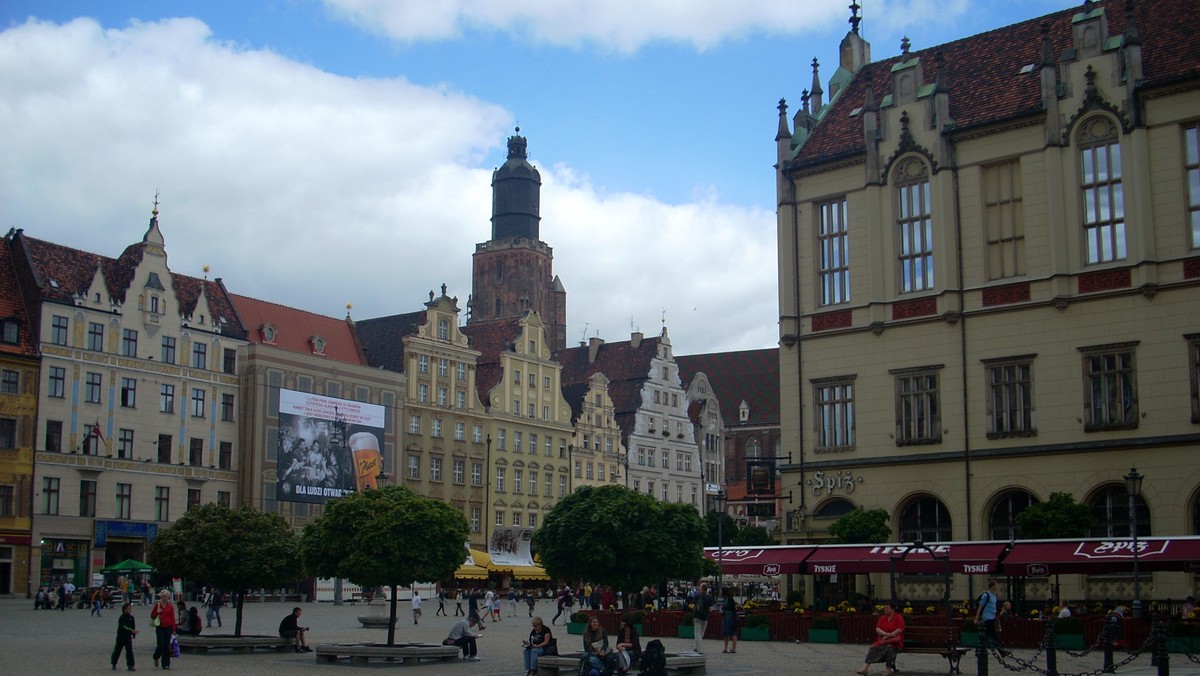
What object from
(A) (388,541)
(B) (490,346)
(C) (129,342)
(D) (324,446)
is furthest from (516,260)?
(A) (388,541)

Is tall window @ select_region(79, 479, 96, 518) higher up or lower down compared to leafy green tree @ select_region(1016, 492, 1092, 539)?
higher up

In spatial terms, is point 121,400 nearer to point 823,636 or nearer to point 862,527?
point 862,527

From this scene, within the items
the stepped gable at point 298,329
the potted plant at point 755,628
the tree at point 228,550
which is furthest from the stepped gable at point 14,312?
the potted plant at point 755,628

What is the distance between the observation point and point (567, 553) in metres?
33.7

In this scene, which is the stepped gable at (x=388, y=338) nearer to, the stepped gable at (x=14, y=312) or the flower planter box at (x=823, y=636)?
the stepped gable at (x=14, y=312)

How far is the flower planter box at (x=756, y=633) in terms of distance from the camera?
129 feet

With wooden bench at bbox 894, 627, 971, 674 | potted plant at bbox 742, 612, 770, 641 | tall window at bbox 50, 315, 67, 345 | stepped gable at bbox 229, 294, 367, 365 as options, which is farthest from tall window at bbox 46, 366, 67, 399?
wooden bench at bbox 894, 627, 971, 674

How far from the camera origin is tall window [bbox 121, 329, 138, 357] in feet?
227

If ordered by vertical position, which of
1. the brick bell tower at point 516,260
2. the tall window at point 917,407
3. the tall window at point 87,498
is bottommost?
the tall window at point 87,498

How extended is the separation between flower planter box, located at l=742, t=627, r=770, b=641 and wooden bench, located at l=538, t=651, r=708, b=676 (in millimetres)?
11595

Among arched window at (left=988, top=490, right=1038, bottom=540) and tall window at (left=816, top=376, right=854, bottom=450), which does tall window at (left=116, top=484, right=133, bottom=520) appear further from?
arched window at (left=988, top=490, right=1038, bottom=540)

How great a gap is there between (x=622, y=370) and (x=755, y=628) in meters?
68.6

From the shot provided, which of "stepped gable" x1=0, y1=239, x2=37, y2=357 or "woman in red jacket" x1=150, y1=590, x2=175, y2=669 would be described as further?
"stepped gable" x1=0, y1=239, x2=37, y2=357

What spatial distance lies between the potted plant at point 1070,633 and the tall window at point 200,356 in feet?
173
